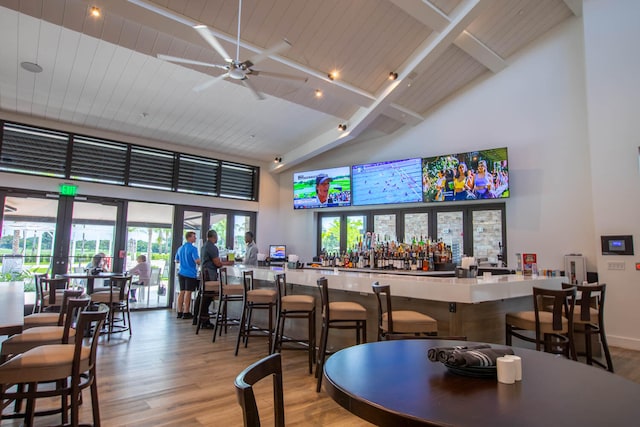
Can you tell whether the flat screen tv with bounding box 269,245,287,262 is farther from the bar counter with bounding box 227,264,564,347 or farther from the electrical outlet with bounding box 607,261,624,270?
the electrical outlet with bounding box 607,261,624,270

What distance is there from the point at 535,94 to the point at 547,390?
6643 mm

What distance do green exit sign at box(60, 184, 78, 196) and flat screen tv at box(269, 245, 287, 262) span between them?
4406mm

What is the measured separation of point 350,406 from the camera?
3.80 ft

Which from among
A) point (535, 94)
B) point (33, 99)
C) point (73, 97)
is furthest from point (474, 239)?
point (33, 99)

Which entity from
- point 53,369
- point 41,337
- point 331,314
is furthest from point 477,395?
point 41,337

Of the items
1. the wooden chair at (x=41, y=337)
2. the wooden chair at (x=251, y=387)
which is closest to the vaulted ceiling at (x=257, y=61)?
the wooden chair at (x=41, y=337)

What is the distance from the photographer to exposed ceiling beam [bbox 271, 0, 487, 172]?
486 cm

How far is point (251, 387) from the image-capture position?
99cm

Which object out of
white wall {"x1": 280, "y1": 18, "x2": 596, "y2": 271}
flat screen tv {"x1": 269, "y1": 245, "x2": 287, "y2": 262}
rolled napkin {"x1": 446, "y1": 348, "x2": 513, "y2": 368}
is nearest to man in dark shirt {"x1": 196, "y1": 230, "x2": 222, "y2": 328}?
flat screen tv {"x1": 269, "y1": 245, "x2": 287, "y2": 262}

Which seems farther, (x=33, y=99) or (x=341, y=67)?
(x=33, y=99)

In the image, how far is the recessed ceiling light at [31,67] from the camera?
5.26 meters

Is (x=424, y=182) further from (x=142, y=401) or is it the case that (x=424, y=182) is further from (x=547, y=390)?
(x=547, y=390)

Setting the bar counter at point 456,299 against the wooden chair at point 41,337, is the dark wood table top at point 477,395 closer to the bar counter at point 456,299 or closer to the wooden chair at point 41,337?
the bar counter at point 456,299

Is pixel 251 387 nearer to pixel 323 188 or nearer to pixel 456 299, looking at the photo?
pixel 456 299
